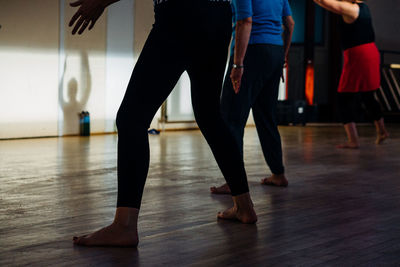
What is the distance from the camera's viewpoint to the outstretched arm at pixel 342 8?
577 cm

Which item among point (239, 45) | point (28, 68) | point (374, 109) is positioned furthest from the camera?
point (28, 68)

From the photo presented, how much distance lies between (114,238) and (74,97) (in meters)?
5.81

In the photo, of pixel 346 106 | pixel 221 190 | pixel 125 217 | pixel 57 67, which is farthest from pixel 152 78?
pixel 57 67

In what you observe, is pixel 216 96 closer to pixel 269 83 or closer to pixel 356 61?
pixel 269 83

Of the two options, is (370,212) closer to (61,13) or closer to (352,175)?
(352,175)

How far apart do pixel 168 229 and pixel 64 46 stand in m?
5.43

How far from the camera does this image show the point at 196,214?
3.00 m

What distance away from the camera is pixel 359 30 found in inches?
250

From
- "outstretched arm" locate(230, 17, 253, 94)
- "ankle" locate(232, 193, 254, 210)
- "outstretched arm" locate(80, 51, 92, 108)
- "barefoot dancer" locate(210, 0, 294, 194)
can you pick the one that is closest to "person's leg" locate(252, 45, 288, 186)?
"barefoot dancer" locate(210, 0, 294, 194)

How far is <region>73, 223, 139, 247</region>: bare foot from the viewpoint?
→ 7.59 ft

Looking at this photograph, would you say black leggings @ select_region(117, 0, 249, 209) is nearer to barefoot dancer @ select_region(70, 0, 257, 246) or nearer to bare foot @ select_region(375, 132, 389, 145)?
barefoot dancer @ select_region(70, 0, 257, 246)

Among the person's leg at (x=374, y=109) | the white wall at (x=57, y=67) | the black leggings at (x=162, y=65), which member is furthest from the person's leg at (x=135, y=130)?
the white wall at (x=57, y=67)

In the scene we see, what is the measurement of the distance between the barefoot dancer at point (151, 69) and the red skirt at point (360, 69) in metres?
4.28

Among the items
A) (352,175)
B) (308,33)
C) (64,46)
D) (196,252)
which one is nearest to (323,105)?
(308,33)
